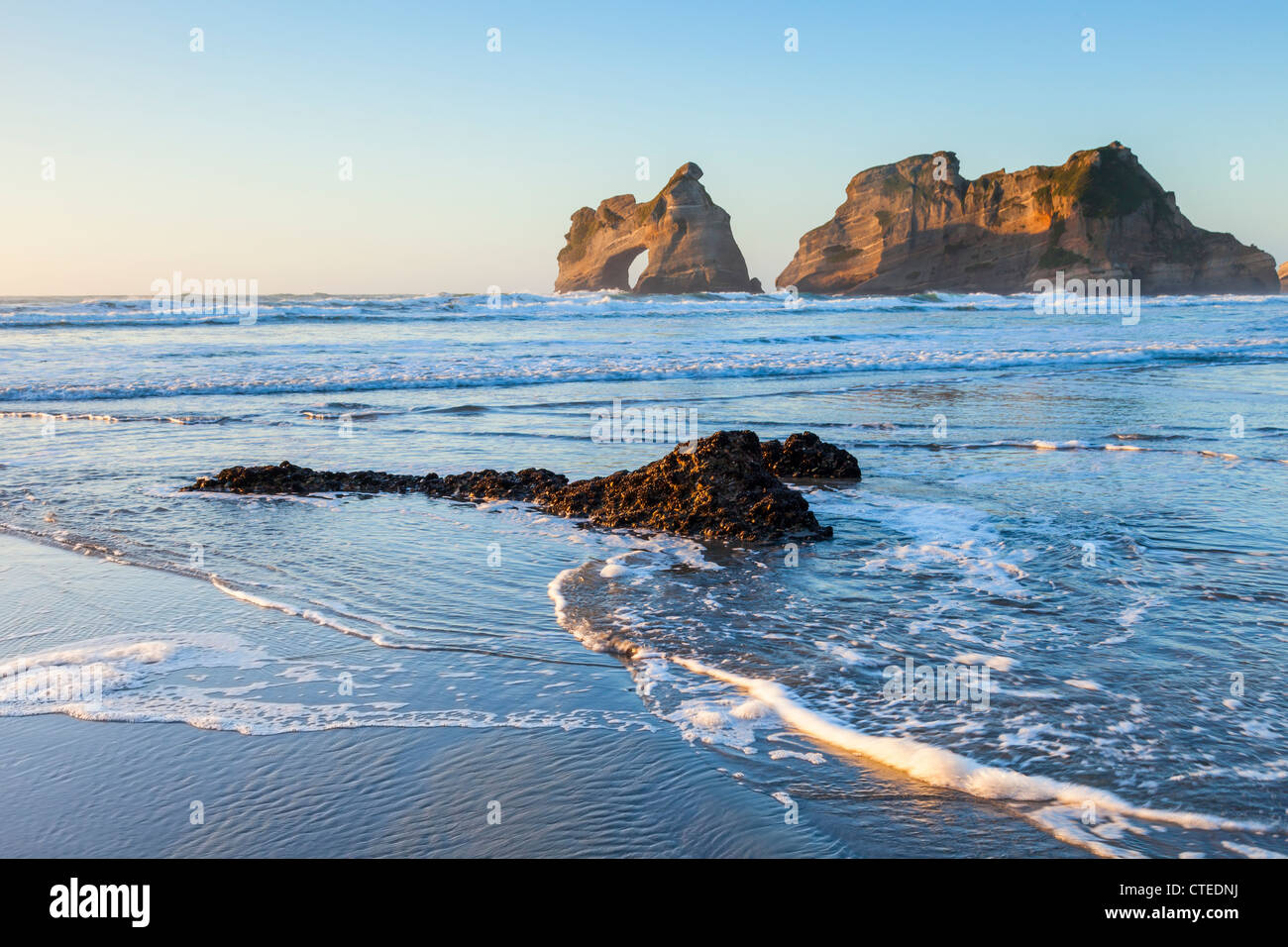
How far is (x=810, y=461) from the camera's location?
832 centimetres

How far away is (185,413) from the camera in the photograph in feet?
43.5

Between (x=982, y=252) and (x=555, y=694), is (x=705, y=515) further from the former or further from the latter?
(x=982, y=252)

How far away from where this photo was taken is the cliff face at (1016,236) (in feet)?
319

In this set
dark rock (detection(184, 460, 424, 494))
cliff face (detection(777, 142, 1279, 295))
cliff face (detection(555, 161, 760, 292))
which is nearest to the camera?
dark rock (detection(184, 460, 424, 494))

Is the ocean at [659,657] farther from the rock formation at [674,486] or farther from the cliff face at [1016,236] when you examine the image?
the cliff face at [1016,236]

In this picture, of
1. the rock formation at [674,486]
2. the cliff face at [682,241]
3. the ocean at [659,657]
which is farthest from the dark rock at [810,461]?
the cliff face at [682,241]

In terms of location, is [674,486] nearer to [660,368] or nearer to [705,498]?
[705,498]

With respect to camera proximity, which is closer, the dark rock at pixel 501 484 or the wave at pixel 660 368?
the dark rock at pixel 501 484

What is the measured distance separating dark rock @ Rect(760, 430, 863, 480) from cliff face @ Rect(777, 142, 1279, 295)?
324 ft

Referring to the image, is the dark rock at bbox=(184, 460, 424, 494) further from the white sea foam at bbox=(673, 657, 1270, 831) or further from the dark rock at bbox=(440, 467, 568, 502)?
the white sea foam at bbox=(673, 657, 1270, 831)

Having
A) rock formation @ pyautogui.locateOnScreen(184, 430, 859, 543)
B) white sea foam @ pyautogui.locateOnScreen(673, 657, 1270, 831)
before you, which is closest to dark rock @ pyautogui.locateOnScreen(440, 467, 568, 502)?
rock formation @ pyautogui.locateOnScreen(184, 430, 859, 543)

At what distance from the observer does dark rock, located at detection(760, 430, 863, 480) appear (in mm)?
8273

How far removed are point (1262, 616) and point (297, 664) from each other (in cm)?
443

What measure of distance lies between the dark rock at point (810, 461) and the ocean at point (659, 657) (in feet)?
0.81
